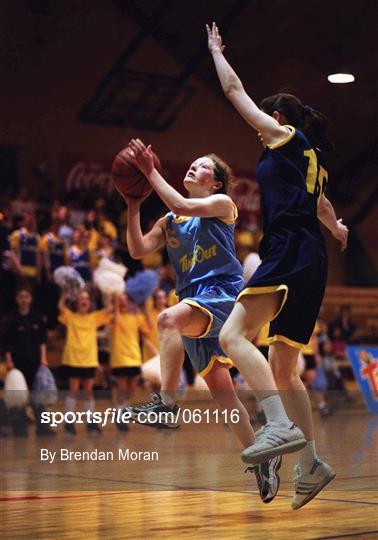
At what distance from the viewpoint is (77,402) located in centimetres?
1084

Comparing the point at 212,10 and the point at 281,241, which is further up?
the point at 212,10

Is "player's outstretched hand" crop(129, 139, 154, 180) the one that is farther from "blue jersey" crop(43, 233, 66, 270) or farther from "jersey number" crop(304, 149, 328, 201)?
"blue jersey" crop(43, 233, 66, 270)

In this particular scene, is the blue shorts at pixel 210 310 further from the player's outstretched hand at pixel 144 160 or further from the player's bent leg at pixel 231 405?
the player's outstretched hand at pixel 144 160

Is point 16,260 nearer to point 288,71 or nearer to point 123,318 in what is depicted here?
point 123,318

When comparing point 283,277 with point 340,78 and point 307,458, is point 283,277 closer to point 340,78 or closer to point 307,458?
point 307,458

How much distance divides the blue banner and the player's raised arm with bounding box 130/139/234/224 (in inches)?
320

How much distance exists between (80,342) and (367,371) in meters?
4.30

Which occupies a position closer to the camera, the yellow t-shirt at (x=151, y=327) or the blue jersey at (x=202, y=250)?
the blue jersey at (x=202, y=250)

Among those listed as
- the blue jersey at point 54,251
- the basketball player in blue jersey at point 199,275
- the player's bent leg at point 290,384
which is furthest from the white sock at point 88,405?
the player's bent leg at point 290,384

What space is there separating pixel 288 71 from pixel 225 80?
14914 millimetres

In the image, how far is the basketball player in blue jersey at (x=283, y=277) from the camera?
447cm

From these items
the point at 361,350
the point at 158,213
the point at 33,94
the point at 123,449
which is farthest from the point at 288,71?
the point at 123,449

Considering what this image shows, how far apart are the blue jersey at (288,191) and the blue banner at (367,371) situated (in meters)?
8.85

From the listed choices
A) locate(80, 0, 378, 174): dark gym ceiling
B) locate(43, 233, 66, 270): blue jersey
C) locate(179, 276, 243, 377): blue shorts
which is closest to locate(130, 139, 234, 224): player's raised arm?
locate(179, 276, 243, 377): blue shorts
